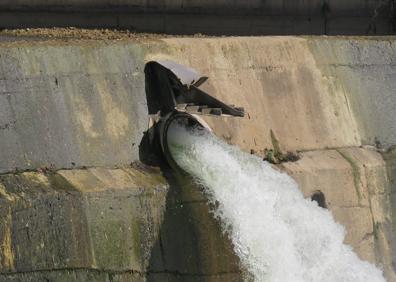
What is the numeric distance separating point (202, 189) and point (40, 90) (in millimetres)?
1567

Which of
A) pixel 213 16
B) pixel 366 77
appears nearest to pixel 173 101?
pixel 213 16

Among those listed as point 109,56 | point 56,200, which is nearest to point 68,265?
point 56,200

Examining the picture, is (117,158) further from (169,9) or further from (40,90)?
(169,9)

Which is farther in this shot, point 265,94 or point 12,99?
point 265,94

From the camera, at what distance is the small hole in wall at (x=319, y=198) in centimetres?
1041

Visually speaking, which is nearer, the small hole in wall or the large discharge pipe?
the large discharge pipe

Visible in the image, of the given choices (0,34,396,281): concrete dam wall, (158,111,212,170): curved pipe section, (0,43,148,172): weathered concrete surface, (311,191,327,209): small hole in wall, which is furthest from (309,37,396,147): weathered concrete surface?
(0,43,148,172): weathered concrete surface

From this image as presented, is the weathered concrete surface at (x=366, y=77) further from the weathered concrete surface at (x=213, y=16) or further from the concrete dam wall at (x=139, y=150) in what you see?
the weathered concrete surface at (x=213, y=16)

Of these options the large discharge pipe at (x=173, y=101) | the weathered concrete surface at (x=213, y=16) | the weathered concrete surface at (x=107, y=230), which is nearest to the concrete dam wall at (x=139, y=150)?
the weathered concrete surface at (x=107, y=230)

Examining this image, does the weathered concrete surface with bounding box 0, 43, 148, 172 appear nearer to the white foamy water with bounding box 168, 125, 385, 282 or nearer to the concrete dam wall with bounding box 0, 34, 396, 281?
the concrete dam wall with bounding box 0, 34, 396, 281

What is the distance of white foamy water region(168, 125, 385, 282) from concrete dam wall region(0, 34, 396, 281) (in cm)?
19

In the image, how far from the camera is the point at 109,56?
937 cm

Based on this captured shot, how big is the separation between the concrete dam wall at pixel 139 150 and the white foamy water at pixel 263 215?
19 cm

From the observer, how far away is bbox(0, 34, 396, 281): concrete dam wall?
8.24 m
